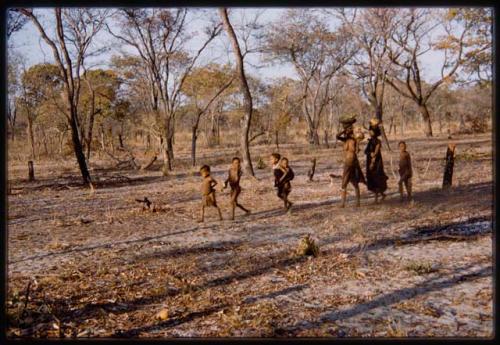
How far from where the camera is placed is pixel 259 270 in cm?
585

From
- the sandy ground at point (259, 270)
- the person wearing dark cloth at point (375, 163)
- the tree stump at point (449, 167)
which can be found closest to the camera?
the sandy ground at point (259, 270)

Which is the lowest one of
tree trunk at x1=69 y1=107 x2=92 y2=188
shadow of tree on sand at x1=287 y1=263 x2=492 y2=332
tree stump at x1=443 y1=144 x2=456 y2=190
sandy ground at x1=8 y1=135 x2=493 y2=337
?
shadow of tree on sand at x1=287 y1=263 x2=492 y2=332

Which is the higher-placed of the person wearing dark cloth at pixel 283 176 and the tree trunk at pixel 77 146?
the tree trunk at pixel 77 146

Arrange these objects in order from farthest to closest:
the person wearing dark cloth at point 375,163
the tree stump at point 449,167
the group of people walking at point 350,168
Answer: the tree stump at point 449,167
the person wearing dark cloth at point 375,163
the group of people walking at point 350,168

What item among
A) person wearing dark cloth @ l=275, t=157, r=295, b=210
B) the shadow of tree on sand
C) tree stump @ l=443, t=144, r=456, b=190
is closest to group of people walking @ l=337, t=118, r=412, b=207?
person wearing dark cloth @ l=275, t=157, r=295, b=210

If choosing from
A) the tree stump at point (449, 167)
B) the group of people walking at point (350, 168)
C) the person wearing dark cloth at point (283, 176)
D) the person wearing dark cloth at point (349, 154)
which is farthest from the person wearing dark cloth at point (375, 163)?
the tree stump at point (449, 167)

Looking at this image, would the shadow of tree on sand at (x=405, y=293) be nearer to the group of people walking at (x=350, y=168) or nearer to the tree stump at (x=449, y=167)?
the group of people walking at (x=350, y=168)

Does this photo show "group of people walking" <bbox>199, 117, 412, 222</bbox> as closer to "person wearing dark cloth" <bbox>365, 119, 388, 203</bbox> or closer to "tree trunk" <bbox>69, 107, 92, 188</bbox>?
"person wearing dark cloth" <bbox>365, 119, 388, 203</bbox>

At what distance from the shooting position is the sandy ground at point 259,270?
411 centimetres

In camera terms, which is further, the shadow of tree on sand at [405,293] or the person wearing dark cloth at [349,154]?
the person wearing dark cloth at [349,154]

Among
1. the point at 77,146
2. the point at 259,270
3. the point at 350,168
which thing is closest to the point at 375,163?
the point at 350,168

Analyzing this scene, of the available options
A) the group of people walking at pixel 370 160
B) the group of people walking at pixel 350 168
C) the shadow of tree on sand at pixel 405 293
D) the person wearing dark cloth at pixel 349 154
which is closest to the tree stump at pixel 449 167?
the group of people walking at pixel 350 168

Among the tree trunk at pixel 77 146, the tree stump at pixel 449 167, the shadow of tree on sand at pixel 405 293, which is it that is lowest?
the shadow of tree on sand at pixel 405 293

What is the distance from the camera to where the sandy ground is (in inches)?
162
